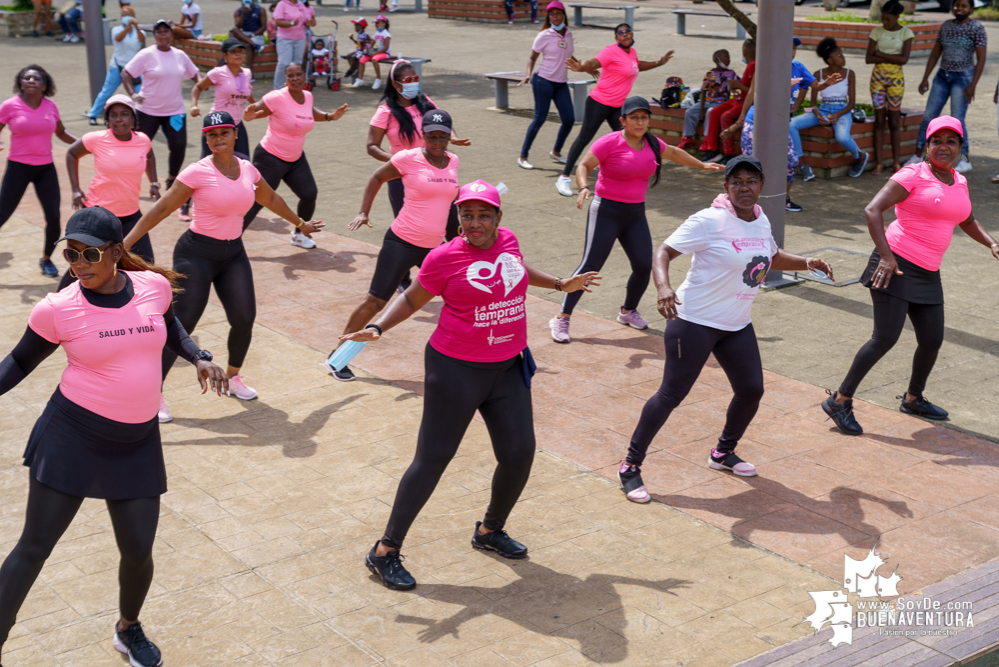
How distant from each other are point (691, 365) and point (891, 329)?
5.98 feet

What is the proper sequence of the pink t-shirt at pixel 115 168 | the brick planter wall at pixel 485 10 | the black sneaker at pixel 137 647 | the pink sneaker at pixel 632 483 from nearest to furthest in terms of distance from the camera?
1. the black sneaker at pixel 137 647
2. the pink sneaker at pixel 632 483
3. the pink t-shirt at pixel 115 168
4. the brick planter wall at pixel 485 10

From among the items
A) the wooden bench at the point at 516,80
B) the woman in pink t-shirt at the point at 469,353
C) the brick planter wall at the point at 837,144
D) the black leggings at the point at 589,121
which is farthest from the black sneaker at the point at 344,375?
the wooden bench at the point at 516,80

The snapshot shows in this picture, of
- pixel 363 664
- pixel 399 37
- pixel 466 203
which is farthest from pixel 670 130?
pixel 399 37

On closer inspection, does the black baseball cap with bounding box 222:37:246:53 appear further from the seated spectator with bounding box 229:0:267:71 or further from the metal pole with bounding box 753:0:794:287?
the seated spectator with bounding box 229:0:267:71

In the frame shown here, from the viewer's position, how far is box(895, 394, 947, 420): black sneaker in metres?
7.64

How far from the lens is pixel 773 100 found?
10477 mm

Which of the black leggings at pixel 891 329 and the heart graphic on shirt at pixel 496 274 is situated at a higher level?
the heart graphic on shirt at pixel 496 274

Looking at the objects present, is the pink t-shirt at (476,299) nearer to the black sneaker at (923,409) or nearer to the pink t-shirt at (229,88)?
the black sneaker at (923,409)

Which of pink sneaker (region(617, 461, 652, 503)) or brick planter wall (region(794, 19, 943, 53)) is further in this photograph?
brick planter wall (region(794, 19, 943, 53))

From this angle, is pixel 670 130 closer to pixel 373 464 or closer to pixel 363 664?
pixel 373 464

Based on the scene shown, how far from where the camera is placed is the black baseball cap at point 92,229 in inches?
176

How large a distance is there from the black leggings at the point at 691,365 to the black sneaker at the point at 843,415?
1.13 metres

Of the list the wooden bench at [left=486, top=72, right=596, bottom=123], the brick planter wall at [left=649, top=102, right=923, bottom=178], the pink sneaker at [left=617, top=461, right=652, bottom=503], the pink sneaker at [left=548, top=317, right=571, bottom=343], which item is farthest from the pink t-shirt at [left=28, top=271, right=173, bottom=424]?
the wooden bench at [left=486, top=72, right=596, bottom=123]

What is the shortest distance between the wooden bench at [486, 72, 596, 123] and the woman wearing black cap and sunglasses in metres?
14.3
